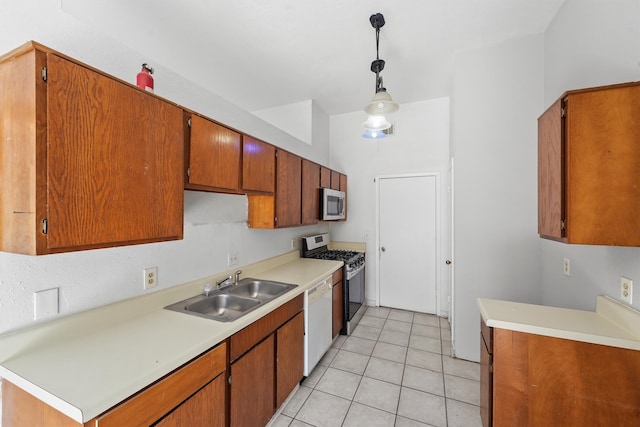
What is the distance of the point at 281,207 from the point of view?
2445 mm

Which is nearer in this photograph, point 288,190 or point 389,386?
point 389,386

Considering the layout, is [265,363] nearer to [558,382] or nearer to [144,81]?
[558,382]

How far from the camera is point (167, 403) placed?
1.09 metres

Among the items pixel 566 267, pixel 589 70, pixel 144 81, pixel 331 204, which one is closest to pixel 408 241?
pixel 331 204

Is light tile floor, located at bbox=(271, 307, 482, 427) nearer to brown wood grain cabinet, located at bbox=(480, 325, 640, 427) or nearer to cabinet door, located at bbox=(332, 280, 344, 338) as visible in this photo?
cabinet door, located at bbox=(332, 280, 344, 338)

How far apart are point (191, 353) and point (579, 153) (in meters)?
1.96

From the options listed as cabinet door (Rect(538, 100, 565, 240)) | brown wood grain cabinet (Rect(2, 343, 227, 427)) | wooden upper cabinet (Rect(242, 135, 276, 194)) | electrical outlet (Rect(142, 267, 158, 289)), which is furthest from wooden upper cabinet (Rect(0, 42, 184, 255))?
cabinet door (Rect(538, 100, 565, 240))

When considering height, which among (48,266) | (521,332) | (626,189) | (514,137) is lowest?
(521,332)

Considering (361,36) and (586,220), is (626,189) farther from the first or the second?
(361,36)

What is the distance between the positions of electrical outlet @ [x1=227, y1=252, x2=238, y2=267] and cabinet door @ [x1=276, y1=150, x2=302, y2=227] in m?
0.46

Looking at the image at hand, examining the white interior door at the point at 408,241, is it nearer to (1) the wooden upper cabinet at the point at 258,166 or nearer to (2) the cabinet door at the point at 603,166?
(1) the wooden upper cabinet at the point at 258,166

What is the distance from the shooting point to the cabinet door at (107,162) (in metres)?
0.98

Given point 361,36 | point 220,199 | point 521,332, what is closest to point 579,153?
point 521,332

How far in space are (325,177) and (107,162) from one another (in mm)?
2461
